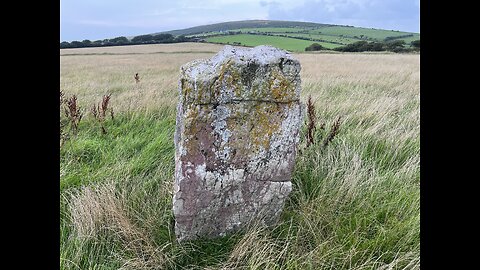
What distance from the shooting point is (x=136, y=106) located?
21.2 feet

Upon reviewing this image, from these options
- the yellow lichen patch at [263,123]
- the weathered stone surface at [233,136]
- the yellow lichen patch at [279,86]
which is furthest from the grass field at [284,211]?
the yellow lichen patch at [279,86]

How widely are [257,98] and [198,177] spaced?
675mm

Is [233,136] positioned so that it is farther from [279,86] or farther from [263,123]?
[279,86]

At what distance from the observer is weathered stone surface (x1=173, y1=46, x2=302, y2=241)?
2.64 meters

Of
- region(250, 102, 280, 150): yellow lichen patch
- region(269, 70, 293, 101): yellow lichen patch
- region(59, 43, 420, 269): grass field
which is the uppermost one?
region(269, 70, 293, 101): yellow lichen patch

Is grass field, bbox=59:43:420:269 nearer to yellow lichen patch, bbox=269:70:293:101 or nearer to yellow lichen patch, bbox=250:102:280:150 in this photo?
yellow lichen patch, bbox=250:102:280:150

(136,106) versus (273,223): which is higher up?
(136,106)

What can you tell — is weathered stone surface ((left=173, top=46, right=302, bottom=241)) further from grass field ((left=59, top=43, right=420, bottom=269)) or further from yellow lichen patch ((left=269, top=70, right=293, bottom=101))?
grass field ((left=59, top=43, right=420, bottom=269))

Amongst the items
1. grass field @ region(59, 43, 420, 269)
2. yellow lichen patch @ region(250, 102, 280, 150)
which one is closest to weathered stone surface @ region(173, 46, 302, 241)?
yellow lichen patch @ region(250, 102, 280, 150)

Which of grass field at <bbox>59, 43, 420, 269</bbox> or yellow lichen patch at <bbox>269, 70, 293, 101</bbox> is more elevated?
yellow lichen patch at <bbox>269, 70, 293, 101</bbox>

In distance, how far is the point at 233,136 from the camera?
2725mm

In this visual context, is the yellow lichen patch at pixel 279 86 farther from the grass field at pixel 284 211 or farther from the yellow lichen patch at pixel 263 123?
the grass field at pixel 284 211

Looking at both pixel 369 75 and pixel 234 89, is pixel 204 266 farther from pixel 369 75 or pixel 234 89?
pixel 369 75
